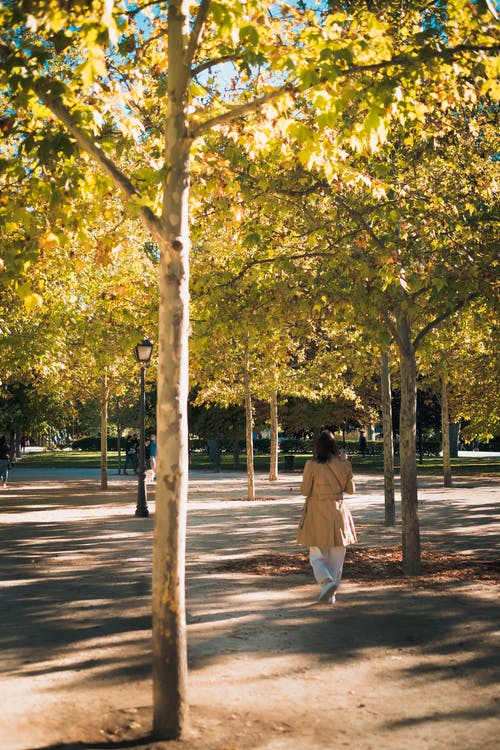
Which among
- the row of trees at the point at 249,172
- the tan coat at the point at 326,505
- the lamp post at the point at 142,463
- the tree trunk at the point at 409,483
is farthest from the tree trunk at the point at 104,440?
the tan coat at the point at 326,505

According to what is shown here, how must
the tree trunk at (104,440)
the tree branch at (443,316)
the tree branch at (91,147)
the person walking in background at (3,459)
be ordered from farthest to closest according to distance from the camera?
the person walking in background at (3,459), the tree trunk at (104,440), the tree branch at (443,316), the tree branch at (91,147)

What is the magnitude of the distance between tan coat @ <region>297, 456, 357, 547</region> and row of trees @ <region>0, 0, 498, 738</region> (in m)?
2.09

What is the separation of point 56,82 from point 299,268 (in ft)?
20.3

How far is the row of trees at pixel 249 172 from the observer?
19.4ft

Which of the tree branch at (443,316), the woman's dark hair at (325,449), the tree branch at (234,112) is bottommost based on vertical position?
the woman's dark hair at (325,449)

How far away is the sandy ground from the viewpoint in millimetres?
5730

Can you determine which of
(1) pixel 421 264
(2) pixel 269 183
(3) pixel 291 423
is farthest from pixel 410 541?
(3) pixel 291 423

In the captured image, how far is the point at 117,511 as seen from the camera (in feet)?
72.3

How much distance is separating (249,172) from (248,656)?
6229 millimetres

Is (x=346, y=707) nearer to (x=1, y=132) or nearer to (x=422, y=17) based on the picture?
(x=1, y=132)

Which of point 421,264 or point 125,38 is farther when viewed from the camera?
point 421,264

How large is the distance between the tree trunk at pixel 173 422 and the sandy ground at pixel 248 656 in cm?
32

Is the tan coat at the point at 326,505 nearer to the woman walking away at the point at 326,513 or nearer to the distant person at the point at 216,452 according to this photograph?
the woman walking away at the point at 326,513

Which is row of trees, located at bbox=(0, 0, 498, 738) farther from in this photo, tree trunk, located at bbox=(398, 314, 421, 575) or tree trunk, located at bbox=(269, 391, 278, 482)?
tree trunk, located at bbox=(269, 391, 278, 482)
